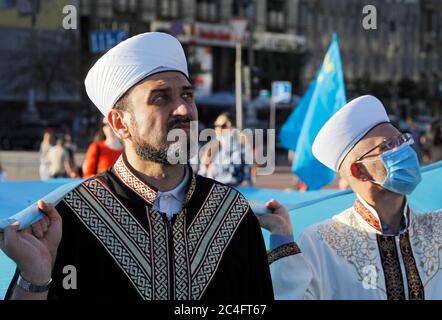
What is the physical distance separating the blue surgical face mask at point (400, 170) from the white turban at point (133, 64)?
799 millimetres

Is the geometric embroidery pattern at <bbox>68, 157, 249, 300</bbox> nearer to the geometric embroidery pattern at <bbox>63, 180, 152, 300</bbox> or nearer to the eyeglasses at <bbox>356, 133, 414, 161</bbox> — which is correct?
the geometric embroidery pattern at <bbox>63, 180, 152, 300</bbox>

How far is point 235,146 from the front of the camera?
912 centimetres

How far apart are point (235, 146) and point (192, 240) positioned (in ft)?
21.0

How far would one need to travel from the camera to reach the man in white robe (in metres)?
2.96

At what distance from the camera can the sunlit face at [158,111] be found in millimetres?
2701

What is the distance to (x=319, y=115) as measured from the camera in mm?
8516

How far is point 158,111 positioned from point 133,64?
209mm

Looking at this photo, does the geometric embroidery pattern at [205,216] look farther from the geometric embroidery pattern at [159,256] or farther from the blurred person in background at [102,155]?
the blurred person in background at [102,155]

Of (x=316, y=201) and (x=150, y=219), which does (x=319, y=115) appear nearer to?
(x=316, y=201)

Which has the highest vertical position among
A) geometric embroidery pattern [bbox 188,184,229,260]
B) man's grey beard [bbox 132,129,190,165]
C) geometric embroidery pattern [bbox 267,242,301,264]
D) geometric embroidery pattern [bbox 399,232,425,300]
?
man's grey beard [bbox 132,129,190,165]

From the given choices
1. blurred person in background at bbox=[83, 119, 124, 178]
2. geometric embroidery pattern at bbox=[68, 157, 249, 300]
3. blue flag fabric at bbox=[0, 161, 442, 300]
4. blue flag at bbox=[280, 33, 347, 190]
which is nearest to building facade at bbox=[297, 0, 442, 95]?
blue flag at bbox=[280, 33, 347, 190]

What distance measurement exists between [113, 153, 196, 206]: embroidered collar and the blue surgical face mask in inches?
28.3

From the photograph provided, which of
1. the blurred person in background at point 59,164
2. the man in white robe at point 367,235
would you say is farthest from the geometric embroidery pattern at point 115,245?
the blurred person in background at point 59,164

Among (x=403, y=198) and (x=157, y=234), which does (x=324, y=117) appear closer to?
(x=403, y=198)
